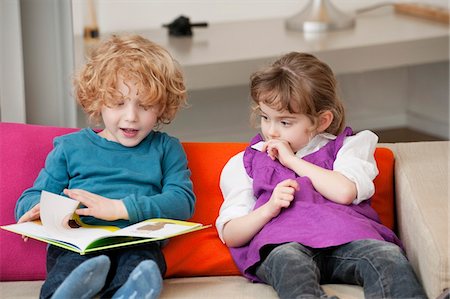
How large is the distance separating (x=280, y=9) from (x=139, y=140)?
76.7 inches

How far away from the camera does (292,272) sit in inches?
72.4

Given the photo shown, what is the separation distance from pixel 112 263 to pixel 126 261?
39 mm

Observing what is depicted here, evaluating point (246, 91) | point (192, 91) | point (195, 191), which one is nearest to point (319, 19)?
point (246, 91)

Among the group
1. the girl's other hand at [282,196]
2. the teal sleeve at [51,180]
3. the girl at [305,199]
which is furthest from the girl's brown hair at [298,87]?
the teal sleeve at [51,180]

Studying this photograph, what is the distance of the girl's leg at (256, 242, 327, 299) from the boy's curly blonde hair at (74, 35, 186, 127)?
42 centimetres

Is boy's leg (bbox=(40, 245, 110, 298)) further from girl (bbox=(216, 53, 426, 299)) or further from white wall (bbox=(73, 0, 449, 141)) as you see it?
white wall (bbox=(73, 0, 449, 141))

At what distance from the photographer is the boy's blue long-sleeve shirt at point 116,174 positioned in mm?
2061

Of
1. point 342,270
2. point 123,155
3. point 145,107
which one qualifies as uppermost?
point 145,107

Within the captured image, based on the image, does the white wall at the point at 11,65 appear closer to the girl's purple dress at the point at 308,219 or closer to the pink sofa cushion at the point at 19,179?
the pink sofa cushion at the point at 19,179

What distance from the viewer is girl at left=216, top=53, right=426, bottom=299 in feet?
6.15

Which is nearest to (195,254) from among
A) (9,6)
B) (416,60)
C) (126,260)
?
(126,260)

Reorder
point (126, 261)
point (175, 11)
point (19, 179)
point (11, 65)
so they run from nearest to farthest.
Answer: point (126, 261), point (19, 179), point (11, 65), point (175, 11)

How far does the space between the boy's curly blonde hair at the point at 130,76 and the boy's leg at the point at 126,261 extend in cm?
A: 31

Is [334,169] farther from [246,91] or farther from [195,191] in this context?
[246,91]
